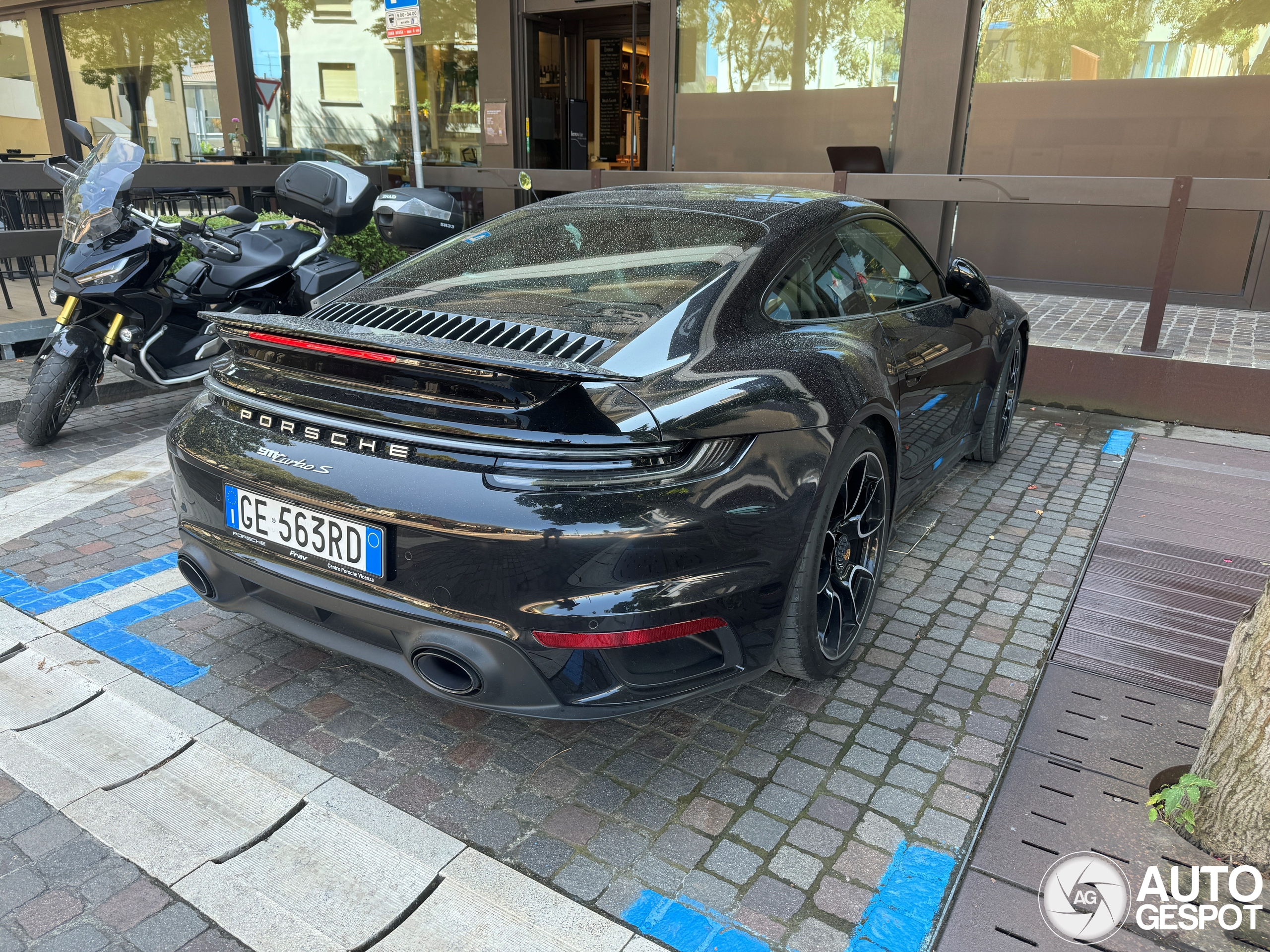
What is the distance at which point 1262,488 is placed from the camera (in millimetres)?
4641

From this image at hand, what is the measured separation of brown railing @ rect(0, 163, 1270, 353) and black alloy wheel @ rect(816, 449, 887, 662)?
1851 mm

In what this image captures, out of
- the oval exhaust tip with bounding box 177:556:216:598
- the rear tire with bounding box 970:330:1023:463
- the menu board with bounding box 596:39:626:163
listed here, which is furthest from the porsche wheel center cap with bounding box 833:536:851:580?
the menu board with bounding box 596:39:626:163

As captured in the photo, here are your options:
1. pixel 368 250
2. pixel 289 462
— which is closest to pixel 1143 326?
pixel 368 250

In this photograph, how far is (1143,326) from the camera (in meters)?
7.23

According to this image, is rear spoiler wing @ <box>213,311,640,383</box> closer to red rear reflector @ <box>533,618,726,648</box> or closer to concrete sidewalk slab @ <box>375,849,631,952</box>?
red rear reflector @ <box>533,618,726,648</box>

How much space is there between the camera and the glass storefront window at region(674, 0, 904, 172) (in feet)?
29.8

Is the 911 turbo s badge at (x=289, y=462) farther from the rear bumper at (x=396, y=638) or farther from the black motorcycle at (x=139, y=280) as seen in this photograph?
the black motorcycle at (x=139, y=280)

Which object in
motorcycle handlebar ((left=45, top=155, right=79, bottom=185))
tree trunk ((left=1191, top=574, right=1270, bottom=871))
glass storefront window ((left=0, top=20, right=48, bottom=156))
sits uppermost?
glass storefront window ((left=0, top=20, right=48, bottom=156))

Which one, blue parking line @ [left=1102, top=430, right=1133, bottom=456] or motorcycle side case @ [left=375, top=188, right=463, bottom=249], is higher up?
motorcycle side case @ [left=375, top=188, right=463, bottom=249]

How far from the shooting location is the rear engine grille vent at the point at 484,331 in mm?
2182

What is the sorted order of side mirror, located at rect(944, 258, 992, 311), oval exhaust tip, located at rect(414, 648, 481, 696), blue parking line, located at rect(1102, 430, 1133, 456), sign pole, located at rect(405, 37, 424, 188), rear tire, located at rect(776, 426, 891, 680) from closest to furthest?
oval exhaust tip, located at rect(414, 648, 481, 696) → rear tire, located at rect(776, 426, 891, 680) → side mirror, located at rect(944, 258, 992, 311) → blue parking line, located at rect(1102, 430, 1133, 456) → sign pole, located at rect(405, 37, 424, 188)

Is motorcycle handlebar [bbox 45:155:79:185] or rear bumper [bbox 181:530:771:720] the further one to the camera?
motorcycle handlebar [bbox 45:155:79:185]

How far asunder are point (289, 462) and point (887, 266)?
7.67 feet

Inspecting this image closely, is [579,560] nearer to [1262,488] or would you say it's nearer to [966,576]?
[966,576]
